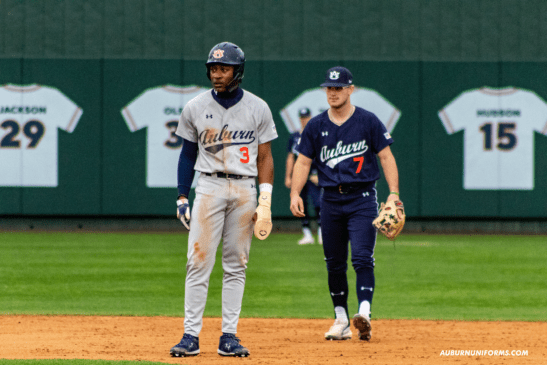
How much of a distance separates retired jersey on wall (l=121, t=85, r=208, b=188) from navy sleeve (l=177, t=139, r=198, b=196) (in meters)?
12.4

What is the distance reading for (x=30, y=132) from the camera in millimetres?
18531

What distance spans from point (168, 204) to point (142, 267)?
21.5 feet

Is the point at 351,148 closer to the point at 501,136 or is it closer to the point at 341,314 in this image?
the point at 341,314

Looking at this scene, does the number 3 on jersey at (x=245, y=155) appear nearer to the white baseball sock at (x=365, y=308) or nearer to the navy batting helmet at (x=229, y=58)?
the navy batting helmet at (x=229, y=58)

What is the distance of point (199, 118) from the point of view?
241 inches

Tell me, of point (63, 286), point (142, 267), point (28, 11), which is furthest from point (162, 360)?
point (28, 11)

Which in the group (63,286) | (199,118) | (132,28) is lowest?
(63,286)

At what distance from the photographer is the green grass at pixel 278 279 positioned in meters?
8.91

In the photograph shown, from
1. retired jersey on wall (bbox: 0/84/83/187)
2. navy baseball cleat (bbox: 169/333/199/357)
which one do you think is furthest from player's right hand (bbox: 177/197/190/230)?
retired jersey on wall (bbox: 0/84/83/187)

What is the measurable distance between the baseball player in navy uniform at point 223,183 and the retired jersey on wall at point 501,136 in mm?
13088

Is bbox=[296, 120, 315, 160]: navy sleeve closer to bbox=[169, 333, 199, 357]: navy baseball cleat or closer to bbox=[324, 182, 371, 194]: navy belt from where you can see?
bbox=[324, 182, 371, 194]: navy belt

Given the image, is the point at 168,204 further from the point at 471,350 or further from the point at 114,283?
the point at 471,350

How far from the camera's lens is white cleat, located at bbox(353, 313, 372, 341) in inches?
261

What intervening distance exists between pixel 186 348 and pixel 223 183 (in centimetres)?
116
